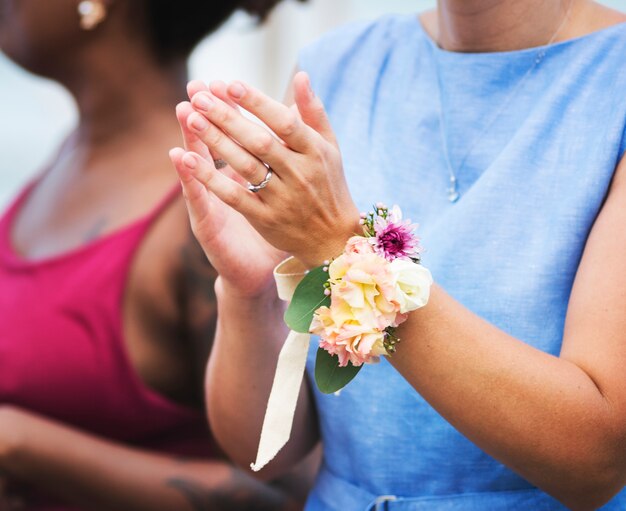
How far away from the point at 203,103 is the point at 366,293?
0.22m

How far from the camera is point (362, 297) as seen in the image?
30.3 inches

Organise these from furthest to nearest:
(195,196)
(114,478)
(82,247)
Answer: (82,247), (114,478), (195,196)

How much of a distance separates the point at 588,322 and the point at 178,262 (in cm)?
81

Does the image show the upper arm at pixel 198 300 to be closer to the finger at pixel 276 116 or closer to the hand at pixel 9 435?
the hand at pixel 9 435

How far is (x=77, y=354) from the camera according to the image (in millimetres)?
1468

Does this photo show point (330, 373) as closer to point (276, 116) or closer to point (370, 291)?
point (370, 291)

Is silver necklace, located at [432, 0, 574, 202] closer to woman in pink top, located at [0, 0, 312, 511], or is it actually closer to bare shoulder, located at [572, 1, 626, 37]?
bare shoulder, located at [572, 1, 626, 37]

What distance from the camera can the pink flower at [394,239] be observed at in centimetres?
78

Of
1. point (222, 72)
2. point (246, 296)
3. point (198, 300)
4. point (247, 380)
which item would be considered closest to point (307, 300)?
point (246, 296)

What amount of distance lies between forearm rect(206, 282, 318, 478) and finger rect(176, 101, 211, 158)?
184 mm

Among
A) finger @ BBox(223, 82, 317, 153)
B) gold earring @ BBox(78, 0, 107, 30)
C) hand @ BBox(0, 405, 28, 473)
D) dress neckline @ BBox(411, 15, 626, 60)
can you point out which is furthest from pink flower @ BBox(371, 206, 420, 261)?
gold earring @ BBox(78, 0, 107, 30)

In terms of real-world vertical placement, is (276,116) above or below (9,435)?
above

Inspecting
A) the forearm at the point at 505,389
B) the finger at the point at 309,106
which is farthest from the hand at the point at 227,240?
the forearm at the point at 505,389

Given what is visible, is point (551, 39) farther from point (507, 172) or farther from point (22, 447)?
point (22, 447)
